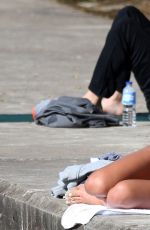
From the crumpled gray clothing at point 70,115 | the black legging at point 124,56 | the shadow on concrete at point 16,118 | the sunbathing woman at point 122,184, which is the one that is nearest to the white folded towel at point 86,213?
the sunbathing woman at point 122,184

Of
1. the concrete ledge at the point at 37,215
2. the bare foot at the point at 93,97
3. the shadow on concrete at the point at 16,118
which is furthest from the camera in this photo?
the shadow on concrete at the point at 16,118

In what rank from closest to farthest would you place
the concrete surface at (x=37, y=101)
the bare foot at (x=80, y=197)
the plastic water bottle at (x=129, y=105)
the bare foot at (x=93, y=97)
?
the bare foot at (x=80, y=197)
the concrete surface at (x=37, y=101)
the plastic water bottle at (x=129, y=105)
the bare foot at (x=93, y=97)

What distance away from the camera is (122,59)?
819cm

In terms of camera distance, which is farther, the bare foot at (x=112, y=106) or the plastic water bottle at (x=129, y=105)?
the bare foot at (x=112, y=106)

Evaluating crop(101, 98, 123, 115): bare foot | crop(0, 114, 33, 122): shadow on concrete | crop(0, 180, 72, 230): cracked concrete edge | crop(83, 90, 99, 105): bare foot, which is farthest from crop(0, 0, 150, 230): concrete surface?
crop(83, 90, 99, 105): bare foot

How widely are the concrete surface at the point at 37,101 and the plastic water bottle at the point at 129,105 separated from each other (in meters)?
0.09

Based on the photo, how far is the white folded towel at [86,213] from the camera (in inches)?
185

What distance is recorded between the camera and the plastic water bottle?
813 centimetres

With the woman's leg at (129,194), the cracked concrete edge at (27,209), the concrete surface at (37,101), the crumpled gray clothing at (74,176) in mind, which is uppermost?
the woman's leg at (129,194)

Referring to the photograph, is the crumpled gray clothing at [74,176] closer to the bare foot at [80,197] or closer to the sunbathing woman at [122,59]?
the bare foot at [80,197]

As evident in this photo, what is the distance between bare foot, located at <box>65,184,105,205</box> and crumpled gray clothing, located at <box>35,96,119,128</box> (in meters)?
2.83

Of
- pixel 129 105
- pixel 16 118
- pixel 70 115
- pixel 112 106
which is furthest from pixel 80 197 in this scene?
pixel 16 118

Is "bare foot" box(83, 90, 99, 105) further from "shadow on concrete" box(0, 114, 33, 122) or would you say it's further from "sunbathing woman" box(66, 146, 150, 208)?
"sunbathing woman" box(66, 146, 150, 208)

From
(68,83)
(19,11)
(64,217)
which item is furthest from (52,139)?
(19,11)
